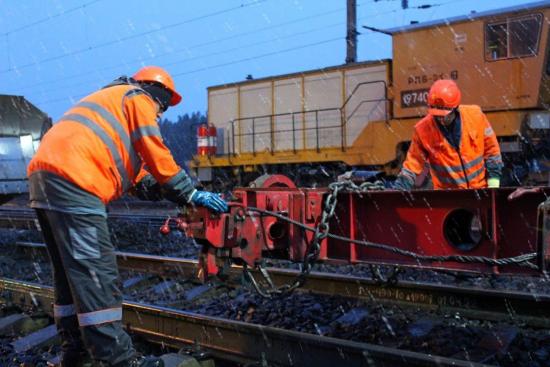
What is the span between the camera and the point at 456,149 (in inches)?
187

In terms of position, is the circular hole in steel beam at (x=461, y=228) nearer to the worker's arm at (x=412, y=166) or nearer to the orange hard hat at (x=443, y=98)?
the worker's arm at (x=412, y=166)

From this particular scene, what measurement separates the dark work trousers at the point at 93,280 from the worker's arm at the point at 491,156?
309 cm

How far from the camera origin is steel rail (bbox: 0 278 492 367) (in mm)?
3502

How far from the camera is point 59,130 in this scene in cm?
329

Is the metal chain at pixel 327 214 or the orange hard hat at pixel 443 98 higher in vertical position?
the orange hard hat at pixel 443 98

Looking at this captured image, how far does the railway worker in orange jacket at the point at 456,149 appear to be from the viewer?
185 inches

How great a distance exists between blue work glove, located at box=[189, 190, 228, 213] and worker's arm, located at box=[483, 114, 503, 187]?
2363 mm

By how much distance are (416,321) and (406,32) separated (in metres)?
9.48

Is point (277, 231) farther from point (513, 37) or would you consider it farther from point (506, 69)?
point (513, 37)

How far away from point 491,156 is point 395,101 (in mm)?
8512

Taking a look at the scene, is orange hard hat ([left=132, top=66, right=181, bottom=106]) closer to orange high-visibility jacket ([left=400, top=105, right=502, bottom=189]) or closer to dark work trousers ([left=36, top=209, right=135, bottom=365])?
dark work trousers ([left=36, top=209, right=135, bottom=365])

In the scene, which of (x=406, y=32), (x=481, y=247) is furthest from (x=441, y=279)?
(x=406, y=32)

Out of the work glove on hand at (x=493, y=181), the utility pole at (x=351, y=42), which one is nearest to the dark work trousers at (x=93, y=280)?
the work glove on hand at (x=493, y=181)

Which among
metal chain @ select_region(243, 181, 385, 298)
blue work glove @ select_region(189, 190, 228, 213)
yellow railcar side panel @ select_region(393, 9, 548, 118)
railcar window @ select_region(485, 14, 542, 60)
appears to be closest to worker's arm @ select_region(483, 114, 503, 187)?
metal chain @ select_region(243, 181, 385, 298)
